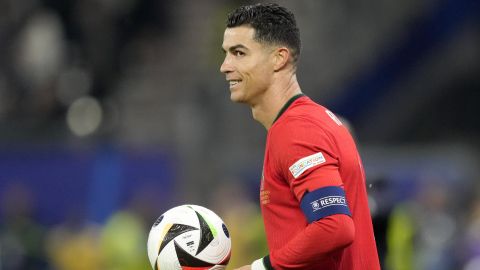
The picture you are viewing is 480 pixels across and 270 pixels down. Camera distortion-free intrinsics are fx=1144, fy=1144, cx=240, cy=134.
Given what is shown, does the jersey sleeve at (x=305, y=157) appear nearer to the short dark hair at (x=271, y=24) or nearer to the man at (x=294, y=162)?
the man at (x=294, y=162)

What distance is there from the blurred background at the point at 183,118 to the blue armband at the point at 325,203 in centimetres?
818

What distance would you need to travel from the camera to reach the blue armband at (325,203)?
511cm

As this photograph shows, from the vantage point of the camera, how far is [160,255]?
5.79 meters

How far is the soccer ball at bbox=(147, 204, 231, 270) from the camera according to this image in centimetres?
574

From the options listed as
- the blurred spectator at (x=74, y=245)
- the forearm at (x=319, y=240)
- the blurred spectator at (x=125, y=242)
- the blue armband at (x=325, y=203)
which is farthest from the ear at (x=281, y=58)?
the blurred spectator at (x=74, y=245)

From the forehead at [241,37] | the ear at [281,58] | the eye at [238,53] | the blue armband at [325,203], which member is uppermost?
the forehead at [241,37]

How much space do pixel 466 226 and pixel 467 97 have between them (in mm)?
4284

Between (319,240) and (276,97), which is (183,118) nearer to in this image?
(276,97)

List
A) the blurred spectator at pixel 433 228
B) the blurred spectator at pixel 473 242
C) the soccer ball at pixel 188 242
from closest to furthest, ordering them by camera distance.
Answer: the soccer ball at pixel 188 242
the blurred spectator at pixel 433 228
the blurred spectator at pixel 473 242

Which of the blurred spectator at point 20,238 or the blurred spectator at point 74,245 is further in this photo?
the blurred spectator at point 20,238

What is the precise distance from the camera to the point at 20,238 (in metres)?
15.5

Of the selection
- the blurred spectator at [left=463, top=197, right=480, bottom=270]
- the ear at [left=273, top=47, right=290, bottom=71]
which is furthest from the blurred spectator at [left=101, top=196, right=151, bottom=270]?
the ear at [left=273, top=47, right=290, bottom=71]

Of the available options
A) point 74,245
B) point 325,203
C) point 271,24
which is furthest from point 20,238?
point 325,203

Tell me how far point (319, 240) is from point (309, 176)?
0.29 meters
